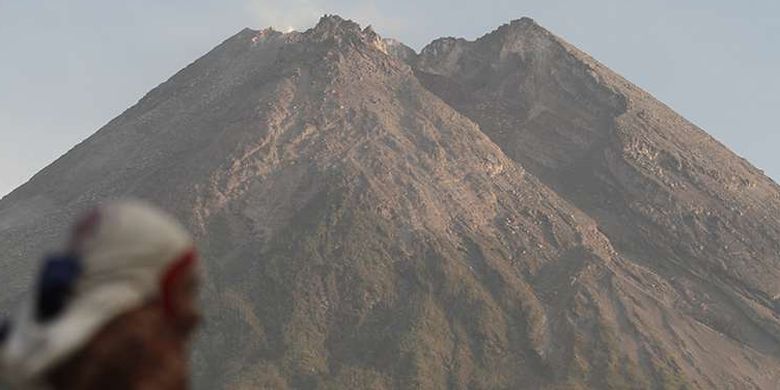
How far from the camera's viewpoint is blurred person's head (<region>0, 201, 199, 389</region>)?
2.88 meters

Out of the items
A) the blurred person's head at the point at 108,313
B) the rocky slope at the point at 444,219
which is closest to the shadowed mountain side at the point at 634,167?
the rocky slope at the point at 444,219

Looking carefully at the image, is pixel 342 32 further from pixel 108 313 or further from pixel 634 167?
pixel 108 313

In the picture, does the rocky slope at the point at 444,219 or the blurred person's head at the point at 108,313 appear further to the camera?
the rocky slope at the point at 444,219

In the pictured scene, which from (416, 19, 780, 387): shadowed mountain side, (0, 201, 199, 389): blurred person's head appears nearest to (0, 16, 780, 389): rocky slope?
(416, 19, 780, 387): shadowed mountain side

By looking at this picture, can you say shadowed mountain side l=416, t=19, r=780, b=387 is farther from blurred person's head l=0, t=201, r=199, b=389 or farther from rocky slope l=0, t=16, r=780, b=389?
blurred person's head l=0, t=201, r=199, b=389

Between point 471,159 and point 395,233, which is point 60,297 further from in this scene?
point 471,159

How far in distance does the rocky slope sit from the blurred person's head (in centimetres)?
9190

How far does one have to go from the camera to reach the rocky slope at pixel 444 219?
340 feet

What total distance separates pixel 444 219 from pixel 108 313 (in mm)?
115183

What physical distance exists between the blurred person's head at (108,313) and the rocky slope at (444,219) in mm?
91899

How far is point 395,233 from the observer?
378 feet

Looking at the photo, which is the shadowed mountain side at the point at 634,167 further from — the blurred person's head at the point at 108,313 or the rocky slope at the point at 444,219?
the blurred person's head at the point at 108,313

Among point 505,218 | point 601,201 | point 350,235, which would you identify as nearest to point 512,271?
point 505,218

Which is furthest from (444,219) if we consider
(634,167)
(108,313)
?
(108,313)
